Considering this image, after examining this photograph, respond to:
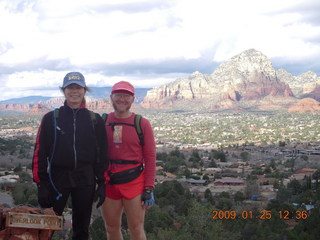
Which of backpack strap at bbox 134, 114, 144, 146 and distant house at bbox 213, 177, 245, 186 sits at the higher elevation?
backpack strap at bbox 134, 114, 144, 146

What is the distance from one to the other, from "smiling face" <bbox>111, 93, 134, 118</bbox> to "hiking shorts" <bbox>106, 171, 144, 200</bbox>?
72cm

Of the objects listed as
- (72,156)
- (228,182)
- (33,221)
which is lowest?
(228,182)

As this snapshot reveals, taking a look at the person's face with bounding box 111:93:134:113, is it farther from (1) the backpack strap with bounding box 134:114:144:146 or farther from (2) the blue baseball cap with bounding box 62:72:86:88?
(2) the blue baseball cap with bounding box 62:72:86:88

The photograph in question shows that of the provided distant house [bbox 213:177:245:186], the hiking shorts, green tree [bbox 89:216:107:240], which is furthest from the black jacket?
distant house [bbox 213:177:245:186]

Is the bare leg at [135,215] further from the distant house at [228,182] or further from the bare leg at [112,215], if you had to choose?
the distant house at [228,182]

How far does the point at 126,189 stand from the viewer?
15.0 ft

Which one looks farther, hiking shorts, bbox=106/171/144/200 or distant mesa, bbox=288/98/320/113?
distant mesa, bbox=288/98/320/113

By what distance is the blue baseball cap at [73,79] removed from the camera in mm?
4469

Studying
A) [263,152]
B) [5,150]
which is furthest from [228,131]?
[5,150]

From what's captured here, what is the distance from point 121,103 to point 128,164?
2.24ft

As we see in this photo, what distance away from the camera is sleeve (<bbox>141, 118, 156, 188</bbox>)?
459 cm

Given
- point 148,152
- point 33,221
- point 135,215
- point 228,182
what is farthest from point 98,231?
point 228,182

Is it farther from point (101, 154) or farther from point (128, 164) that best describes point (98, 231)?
point (101, 154)
